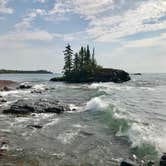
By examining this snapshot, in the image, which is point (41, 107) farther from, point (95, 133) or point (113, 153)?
point (113, 153)

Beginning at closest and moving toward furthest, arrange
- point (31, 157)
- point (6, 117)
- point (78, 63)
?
point (31, 157), point (6, 117), point (78, 63)

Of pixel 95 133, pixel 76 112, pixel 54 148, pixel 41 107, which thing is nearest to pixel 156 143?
pixel 95 133

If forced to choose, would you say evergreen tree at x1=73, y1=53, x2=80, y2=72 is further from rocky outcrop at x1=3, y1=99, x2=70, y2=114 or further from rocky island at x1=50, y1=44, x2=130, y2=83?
rocky outcrop at x1=3, y1=99, x2=70, y2=114

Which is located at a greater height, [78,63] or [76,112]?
→ [78,63]

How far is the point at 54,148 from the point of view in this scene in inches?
786

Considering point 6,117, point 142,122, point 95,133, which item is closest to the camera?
point 95,133

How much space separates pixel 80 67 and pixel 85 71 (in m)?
4.03

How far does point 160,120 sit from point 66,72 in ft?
280

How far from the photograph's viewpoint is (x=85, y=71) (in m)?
109

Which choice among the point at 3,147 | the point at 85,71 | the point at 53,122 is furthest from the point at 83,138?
the point at 85,71

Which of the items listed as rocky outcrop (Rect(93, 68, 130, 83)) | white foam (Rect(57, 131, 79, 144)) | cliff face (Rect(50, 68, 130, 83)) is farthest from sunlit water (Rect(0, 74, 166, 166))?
rocky outcrop (Rect(93, 68, 130, 83))

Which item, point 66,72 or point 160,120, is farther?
point 66,72

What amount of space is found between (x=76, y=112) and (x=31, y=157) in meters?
18.0

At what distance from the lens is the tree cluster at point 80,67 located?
10888 cm
